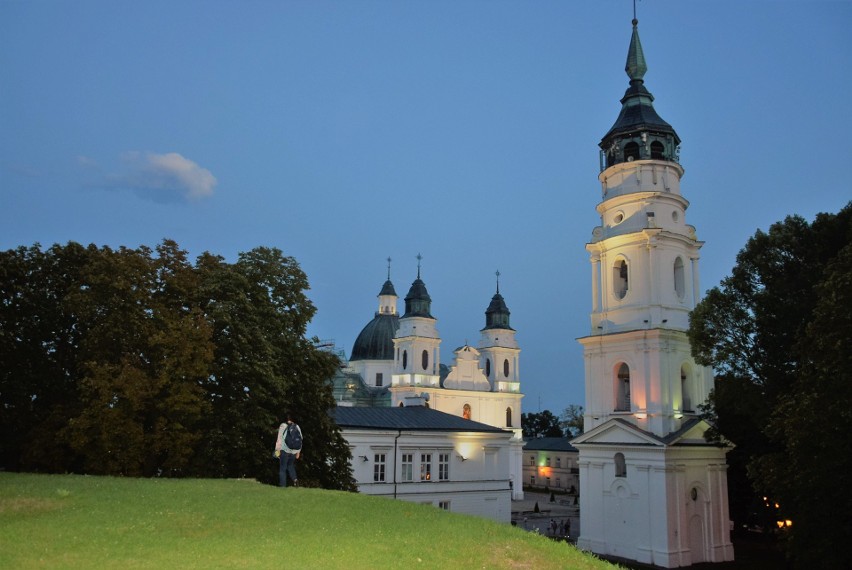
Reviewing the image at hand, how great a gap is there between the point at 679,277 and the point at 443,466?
19519 mm

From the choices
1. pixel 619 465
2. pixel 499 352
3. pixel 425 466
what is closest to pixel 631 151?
pixel 619 465

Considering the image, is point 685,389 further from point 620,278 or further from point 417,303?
point 417,303

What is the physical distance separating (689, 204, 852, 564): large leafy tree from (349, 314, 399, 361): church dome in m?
57.4

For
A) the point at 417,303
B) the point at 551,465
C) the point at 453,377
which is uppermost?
the point at 417,303

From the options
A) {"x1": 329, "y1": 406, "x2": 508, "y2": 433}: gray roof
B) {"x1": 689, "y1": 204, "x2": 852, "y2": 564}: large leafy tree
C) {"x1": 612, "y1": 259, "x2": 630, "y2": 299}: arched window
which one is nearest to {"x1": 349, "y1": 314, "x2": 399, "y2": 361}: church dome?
{"x1": 329, "y1": 406, "x2": 508, "y2": 433}: gray roof

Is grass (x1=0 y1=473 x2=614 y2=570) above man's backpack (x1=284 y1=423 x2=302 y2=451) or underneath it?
underneath

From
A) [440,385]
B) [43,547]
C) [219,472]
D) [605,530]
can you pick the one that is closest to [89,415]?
[219,472]

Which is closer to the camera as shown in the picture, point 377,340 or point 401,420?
point 401,420

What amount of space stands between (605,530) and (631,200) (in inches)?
723

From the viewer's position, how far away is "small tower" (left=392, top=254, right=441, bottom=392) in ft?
257

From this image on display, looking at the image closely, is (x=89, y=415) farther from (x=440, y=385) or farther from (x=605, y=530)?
(x=440, y=385)

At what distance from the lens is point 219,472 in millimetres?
25938

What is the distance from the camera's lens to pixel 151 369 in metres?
26.4

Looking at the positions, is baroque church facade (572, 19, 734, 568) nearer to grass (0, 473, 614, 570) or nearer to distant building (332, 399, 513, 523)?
distant building (332, 399, 513, 523)
